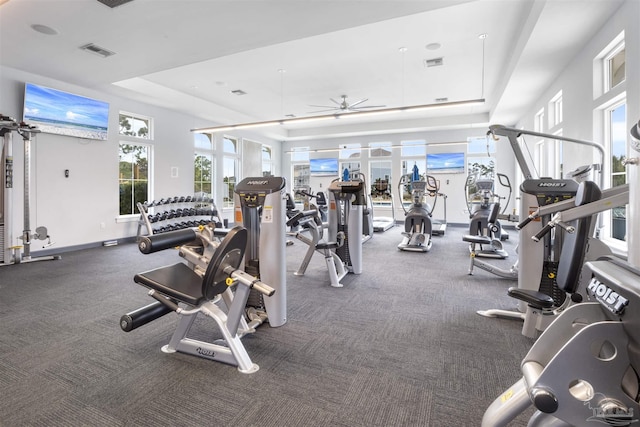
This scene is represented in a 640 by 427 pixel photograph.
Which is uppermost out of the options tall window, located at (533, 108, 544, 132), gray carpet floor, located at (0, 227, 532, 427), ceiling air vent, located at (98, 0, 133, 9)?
ceiling air vent, located at (98, 0, 133, 9)

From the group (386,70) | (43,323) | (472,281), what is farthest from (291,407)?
(386,70)

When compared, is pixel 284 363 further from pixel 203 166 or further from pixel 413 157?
pixel 413 157

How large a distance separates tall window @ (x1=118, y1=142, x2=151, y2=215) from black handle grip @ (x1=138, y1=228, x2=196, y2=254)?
6144mm

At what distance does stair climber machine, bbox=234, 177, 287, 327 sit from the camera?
2682 millimetres

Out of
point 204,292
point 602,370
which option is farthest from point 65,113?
point 602,370

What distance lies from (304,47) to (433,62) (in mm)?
2312

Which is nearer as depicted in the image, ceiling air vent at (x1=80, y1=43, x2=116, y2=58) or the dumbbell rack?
ceiling air vent at (x1=80, y1=43, x2=116, y2=58)

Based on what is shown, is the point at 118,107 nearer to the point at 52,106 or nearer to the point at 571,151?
the point at 52,106

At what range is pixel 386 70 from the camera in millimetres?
6258

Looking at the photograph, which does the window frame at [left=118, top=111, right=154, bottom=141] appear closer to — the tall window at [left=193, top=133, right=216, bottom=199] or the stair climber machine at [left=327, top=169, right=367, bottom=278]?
the tall window at [left=193, top=133, right=216, bottom=199]

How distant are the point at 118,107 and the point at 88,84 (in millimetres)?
961

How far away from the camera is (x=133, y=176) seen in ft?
25.0

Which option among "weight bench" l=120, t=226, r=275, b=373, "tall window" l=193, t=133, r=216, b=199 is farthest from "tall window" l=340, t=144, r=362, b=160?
"weight bench" l=120, t=226, r=275, b=373

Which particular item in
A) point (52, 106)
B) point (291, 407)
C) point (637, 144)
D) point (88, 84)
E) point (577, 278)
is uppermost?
point (88, 84)
